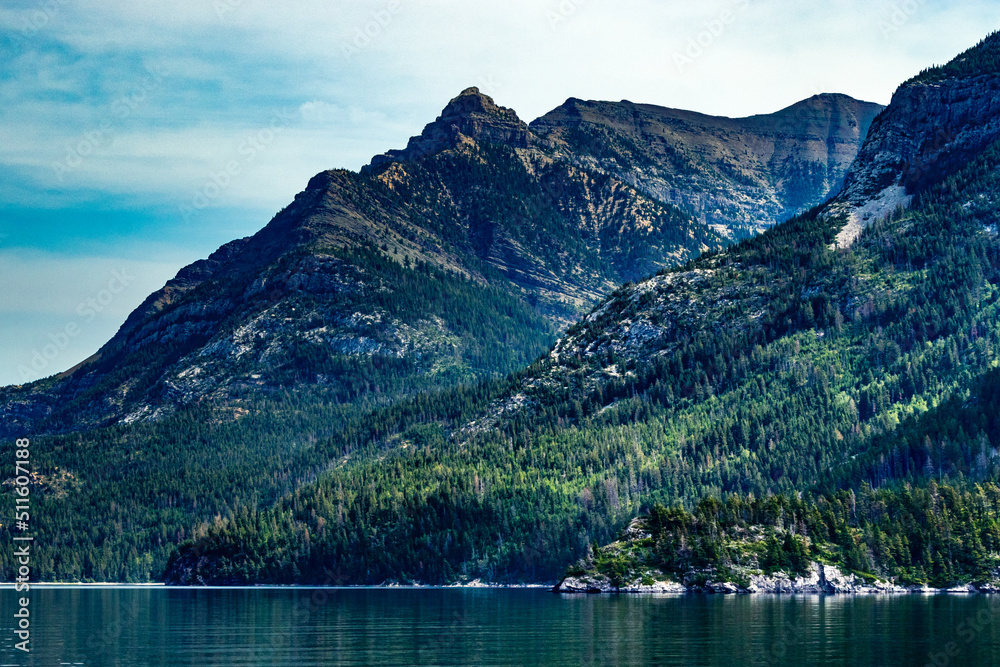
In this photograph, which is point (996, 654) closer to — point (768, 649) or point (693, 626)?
point (768, 649)

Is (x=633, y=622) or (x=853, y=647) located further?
(x=633, y=622)

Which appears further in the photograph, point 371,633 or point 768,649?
point 371,633

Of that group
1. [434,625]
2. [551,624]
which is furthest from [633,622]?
[434,625]

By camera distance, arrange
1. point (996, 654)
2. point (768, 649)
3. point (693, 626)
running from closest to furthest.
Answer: point (996, 654)
point (768, 649)
point (693, 626)

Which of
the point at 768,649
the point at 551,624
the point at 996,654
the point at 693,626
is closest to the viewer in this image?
the point at 996,654

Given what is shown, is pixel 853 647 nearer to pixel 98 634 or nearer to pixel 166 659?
pixel 166 659

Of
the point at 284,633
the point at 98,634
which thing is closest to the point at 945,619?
the point at 284,633

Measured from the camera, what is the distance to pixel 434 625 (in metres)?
198

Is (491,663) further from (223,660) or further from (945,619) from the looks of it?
(945,619)

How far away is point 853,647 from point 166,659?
264ft

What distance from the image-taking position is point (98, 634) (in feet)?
621

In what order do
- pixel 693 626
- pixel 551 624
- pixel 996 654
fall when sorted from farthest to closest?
pixel 551 624
pixel 693 626
pixel 996 654

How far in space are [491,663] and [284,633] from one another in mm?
55648

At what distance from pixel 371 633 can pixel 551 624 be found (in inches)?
1064
